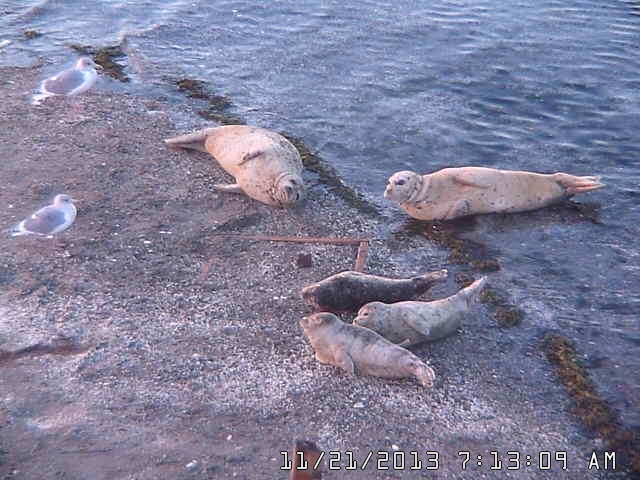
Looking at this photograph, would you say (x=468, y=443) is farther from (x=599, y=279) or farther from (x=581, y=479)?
(x=599, y=279)

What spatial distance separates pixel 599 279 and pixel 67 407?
3776 mm

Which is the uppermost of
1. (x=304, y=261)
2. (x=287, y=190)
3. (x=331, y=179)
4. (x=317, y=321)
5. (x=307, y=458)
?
(x=307, y=458)

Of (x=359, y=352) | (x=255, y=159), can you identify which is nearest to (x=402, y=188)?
(x=255, y=159)

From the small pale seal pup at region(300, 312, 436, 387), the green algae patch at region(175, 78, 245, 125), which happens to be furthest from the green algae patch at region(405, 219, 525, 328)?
the green algae patch at region(175, 78, 245, 125)

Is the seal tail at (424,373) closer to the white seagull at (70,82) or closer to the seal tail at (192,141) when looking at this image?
the seal tail at (192,141)

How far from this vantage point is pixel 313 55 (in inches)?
400

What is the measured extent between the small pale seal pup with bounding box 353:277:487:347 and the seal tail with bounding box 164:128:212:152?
3130mm

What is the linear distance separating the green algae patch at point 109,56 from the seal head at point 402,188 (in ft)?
13.3

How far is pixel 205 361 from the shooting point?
493cm

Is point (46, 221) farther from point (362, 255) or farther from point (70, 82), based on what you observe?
point (70, 82)

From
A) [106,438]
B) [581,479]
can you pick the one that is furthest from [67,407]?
[581,479]

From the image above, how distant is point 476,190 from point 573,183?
83 cm

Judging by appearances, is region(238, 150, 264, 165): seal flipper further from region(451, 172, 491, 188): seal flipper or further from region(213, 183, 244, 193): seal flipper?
region(451, 172, 491, 188): seal flipper

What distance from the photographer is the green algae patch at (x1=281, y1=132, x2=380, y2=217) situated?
7000mm
